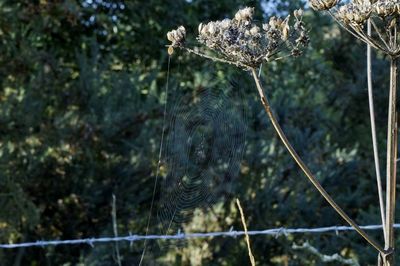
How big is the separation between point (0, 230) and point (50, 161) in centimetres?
70

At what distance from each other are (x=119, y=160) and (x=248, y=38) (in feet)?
16.1

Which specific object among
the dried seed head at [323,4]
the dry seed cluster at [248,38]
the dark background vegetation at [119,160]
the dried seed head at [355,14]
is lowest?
the dark background vegetation at [119,160]

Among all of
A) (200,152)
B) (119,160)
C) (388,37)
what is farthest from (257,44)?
(119,160)

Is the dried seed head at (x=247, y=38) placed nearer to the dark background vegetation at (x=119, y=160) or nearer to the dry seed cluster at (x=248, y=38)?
the dry seed cluster at (x=248, y=38)

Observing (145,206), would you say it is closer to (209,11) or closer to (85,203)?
(85,203)

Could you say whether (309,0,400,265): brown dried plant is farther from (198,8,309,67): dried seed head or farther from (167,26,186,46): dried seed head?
(167,26,186,46): dried seed head

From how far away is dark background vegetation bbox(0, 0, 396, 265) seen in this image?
6.28 meters

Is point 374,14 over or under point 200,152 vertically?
over

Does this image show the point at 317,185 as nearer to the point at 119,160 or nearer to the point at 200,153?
the point at 200,153

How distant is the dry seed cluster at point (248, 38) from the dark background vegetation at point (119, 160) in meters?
4.23

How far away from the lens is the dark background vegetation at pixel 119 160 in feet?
20.6

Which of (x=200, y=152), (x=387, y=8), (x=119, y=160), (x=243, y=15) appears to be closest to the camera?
(x=387, y=8)

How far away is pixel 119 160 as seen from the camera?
6.57 metres

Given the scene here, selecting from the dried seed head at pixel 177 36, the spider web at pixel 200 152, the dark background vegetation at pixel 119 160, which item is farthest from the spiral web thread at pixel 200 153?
the dried seed head at pixel 177 36
